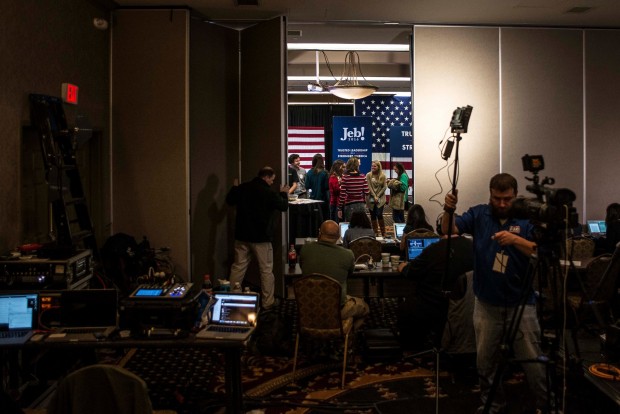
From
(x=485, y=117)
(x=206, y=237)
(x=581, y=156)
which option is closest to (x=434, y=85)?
(x=485, y=117)

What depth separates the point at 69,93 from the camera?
609cm

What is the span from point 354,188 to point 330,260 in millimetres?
5090

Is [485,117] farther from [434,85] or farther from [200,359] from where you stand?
[200,359]

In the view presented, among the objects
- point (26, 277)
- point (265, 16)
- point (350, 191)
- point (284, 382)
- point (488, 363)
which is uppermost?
point (265, 16)

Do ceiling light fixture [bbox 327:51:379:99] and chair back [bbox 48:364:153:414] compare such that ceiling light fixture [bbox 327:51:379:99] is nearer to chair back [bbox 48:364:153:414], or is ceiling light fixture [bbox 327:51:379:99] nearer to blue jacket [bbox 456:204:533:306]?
blue jacket [bbox 456:204:533:306]

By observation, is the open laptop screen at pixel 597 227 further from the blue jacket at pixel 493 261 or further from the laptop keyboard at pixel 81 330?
the laptop keyboard at pixel 81 330

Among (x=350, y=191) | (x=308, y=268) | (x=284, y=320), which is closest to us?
(x=308, y=268)

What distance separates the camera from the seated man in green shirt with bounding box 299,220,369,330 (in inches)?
205

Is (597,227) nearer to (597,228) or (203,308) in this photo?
(597,228)

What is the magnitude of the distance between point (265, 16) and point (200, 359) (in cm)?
446

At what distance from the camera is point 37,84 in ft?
18.2

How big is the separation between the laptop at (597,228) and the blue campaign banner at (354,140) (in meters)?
6.86

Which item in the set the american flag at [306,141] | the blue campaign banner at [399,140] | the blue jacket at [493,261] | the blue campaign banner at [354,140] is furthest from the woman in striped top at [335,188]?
the blue jacket at [493,261]

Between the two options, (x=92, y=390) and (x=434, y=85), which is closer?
(x=92, y=390)
